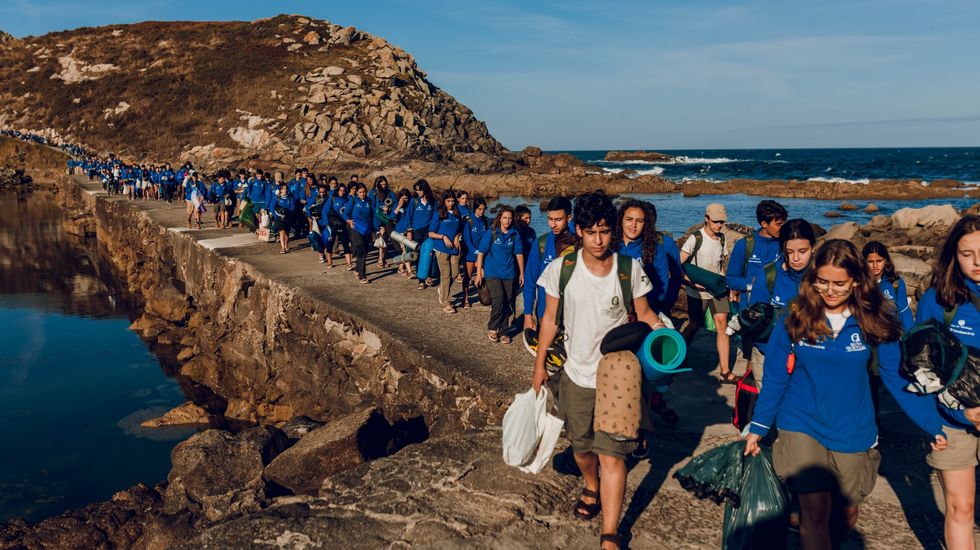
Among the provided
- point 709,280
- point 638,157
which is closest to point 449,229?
point 709,280

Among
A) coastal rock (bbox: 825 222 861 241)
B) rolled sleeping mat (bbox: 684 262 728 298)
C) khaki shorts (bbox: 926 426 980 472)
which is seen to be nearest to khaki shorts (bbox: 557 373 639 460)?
khaki shorts (bbox: 926 426 980 472)

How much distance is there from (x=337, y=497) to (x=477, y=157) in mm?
48961

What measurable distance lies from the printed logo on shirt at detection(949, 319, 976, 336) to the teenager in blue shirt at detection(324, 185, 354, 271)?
10.2m

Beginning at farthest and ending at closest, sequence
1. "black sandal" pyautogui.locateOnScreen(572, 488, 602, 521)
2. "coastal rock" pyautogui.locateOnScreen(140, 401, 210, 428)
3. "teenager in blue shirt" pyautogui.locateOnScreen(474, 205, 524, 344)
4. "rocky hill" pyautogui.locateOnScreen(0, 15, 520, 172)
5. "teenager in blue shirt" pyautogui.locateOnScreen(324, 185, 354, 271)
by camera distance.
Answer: "rocky hill" pyautogui.locateOnScreen(0, 15, 520, 172) → "teenager in blue shirt" pyautogui.locateOnScreen(324, 185, 354, 271) → "coastal rock" pyautogui.locateOnScreen(140, 401, 210, 428) → "teenager in blue shirt" pyautogui.locateOnScreen(474, 205, 524, 344) → "black sandal" pyautogui.locateOnScreen(572, 488, 602, 521)

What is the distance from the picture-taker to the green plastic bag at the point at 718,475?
3.30 m

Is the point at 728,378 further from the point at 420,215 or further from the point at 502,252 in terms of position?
the point at 420,215

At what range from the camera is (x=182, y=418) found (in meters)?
10.7

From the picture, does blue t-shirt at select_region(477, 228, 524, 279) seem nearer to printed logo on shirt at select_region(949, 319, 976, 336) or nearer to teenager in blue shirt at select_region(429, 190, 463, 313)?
teenager in blue shirt at select_region(429, 190, 463, 313)

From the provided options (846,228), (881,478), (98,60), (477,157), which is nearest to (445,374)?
(881,478)

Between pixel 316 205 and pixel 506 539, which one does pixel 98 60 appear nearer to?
pixel 316 205

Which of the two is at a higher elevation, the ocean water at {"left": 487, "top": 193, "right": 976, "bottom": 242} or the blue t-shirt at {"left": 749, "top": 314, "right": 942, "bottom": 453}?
the blue t-shirt at {"left": 749, "top": 314, "right": 942, "bottom": 453}

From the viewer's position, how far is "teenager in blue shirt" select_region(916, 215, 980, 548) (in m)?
3.30

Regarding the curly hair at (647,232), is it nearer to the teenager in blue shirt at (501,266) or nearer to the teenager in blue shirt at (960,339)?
the teenager in blue shirt at (960,339)

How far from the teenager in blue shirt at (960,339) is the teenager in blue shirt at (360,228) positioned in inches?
369
